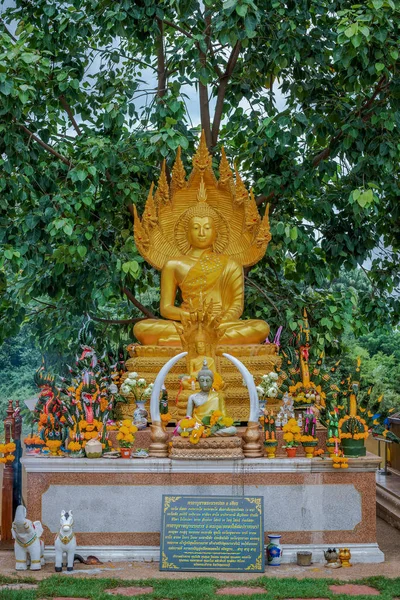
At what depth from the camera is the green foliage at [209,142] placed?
10797 millimetres

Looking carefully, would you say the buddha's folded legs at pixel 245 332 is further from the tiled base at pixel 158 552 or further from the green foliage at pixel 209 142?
the tiled base at pixel 158 552

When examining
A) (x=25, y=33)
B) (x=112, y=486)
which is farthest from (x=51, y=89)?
(x=112, y=486)

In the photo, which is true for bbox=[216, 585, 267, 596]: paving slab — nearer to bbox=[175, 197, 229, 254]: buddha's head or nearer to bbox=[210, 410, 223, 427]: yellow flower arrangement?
bbox=[210, 410, 223, 427]: yellow flower arrangement

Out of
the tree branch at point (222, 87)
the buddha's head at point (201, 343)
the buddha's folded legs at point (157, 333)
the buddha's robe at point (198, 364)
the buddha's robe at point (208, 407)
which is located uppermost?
the tree branch at point (222, 87)

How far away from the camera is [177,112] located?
1153 centimetres

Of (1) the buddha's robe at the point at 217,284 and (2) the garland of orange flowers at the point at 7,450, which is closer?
(2) the garland of orange flowers at the point at 7,450

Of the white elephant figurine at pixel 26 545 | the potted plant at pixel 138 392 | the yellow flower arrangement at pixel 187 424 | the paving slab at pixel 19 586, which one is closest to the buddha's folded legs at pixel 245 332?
the potted plant at pixel 138 392

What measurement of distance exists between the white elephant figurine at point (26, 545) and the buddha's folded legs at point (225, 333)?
3674 millimetres

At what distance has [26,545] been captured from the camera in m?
7.89

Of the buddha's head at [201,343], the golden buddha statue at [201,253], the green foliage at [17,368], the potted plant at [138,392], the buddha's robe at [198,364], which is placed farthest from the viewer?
the green foliage at [17,368]

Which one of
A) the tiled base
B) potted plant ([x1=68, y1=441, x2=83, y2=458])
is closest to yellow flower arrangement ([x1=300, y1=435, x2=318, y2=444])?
the tiled base

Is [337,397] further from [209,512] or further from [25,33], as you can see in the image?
[25,33]

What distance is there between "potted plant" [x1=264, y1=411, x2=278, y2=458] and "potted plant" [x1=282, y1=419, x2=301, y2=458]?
116 millimetres

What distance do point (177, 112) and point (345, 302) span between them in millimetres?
3799
